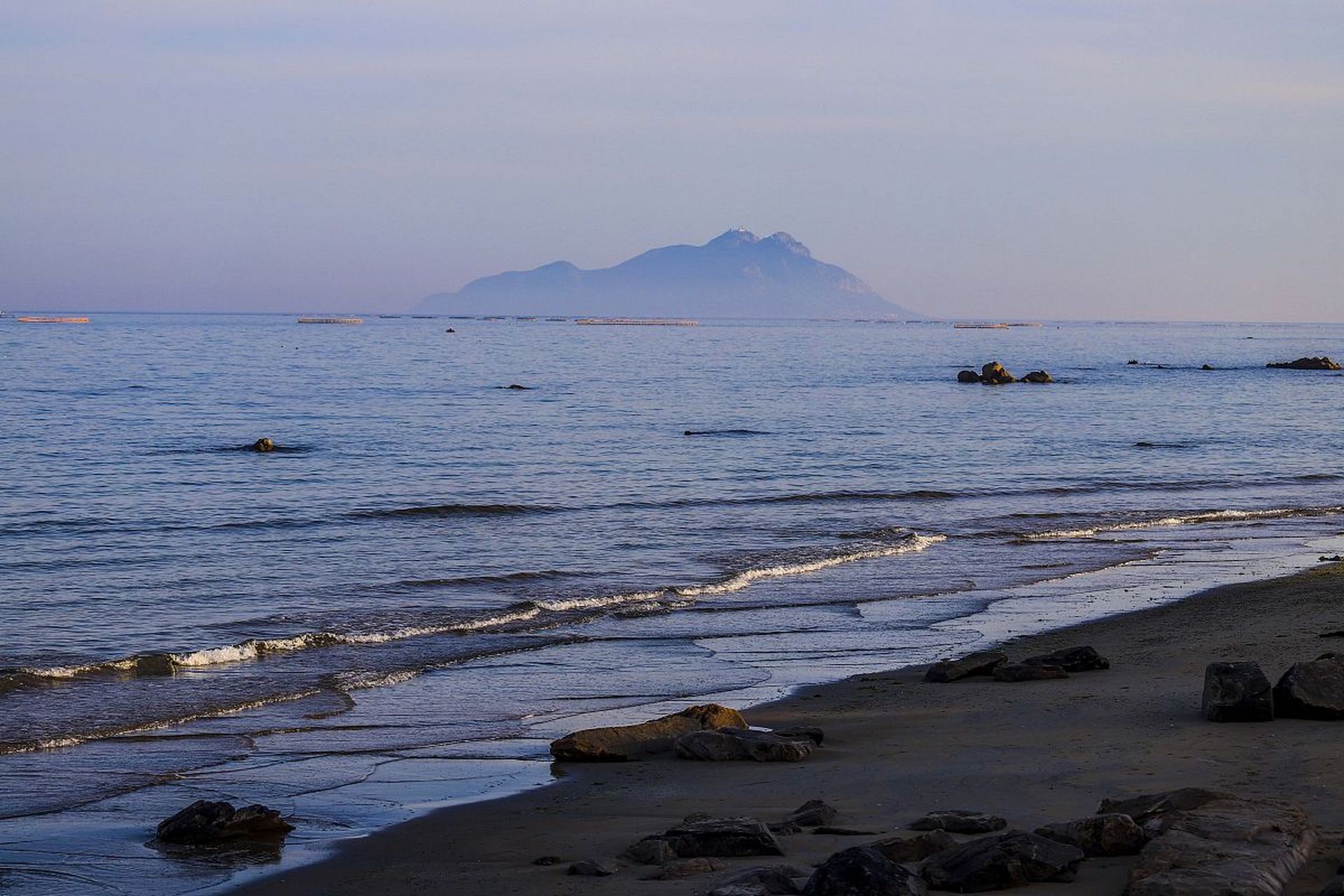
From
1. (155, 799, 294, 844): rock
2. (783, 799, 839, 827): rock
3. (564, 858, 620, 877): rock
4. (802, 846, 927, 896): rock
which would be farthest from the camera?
(155, 799, 294, 844): rock

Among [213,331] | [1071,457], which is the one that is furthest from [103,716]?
[213,331]

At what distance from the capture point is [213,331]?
190500mm

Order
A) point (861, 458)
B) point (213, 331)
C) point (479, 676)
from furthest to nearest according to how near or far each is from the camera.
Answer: point (213, 331) → point (861, 458) → point (479, 676)

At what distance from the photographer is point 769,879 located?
20.3ft

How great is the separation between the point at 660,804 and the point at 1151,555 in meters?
15.2

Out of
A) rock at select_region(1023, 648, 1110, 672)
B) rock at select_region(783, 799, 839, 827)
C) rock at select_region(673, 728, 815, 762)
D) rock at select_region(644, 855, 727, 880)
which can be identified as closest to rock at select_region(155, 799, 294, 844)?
rock at select_region(644, 855, 727, 880)

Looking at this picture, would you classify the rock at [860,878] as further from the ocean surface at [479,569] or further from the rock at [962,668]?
A: the rock at [962,668]

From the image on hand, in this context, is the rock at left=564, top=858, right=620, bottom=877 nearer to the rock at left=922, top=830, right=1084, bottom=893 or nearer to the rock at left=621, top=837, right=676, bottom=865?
the rock at left=621, top=837, right=676, bottom=865

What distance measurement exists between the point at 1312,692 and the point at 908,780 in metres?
2.91

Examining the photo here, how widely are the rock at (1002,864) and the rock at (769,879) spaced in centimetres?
64

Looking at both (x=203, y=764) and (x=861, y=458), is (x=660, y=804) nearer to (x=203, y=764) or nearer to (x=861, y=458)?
(x=203, y=764)

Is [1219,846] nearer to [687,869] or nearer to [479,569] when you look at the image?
[687,869]

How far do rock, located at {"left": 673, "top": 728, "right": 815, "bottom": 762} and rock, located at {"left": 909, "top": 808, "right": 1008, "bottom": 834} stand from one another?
213 centimetres

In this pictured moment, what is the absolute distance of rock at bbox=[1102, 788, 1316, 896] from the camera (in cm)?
569
